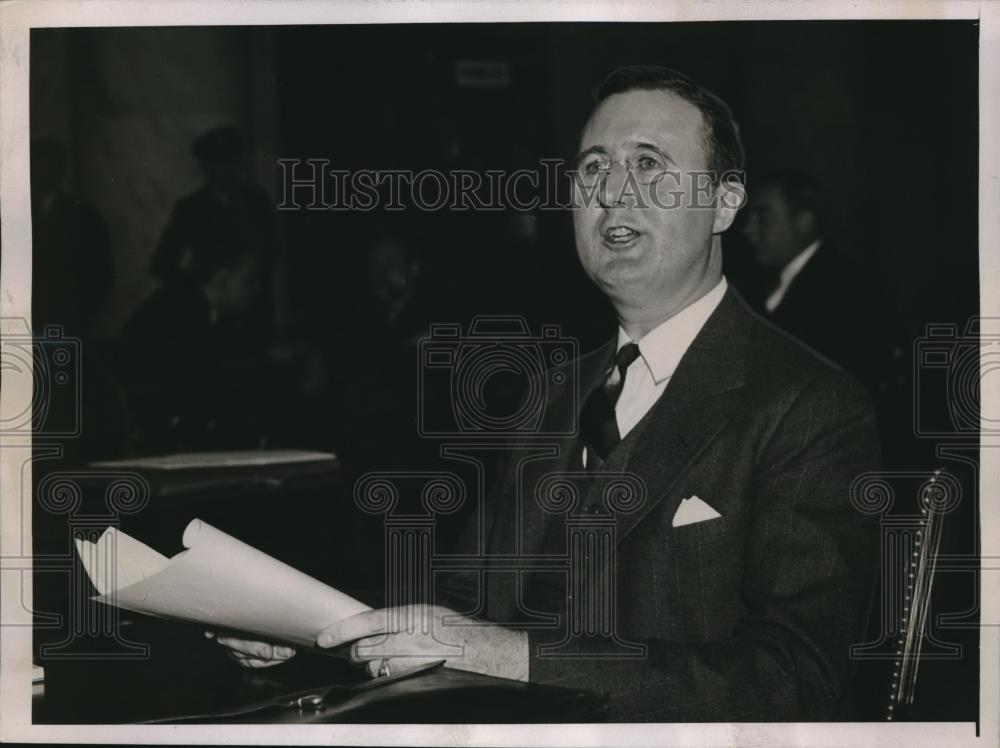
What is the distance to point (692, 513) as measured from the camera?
85.4 inches

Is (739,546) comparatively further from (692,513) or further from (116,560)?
(116,560)

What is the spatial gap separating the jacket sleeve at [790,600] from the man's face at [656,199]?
355mm

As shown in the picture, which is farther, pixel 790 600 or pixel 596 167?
pixel 596 167

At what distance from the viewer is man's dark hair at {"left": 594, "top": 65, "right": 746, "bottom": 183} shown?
224 cm

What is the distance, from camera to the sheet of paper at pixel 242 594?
6.48 feet

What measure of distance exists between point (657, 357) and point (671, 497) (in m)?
0.29

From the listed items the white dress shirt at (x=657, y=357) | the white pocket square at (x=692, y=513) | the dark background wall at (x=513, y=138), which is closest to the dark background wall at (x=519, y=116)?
the dark background wall at (x=513, y=138)

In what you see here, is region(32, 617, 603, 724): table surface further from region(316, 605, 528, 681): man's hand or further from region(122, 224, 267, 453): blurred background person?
region(122, 224, 267, 453): blurred background person

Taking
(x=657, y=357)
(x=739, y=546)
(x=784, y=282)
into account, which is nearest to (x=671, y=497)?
(x=739, y=546)

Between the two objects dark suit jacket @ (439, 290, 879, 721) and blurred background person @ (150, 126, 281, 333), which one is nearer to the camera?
dark suit jacket @ (439, 290, 879, 721)

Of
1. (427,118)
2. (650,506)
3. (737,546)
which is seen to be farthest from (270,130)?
(737,546)

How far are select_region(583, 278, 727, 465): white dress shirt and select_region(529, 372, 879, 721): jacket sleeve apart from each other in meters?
0.25

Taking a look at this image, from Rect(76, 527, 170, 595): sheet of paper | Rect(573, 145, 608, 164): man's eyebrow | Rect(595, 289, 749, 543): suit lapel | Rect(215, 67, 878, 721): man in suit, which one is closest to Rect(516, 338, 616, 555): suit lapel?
Rect(215, 67, 878, 721): man in suit

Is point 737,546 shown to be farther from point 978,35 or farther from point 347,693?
point 978,35
